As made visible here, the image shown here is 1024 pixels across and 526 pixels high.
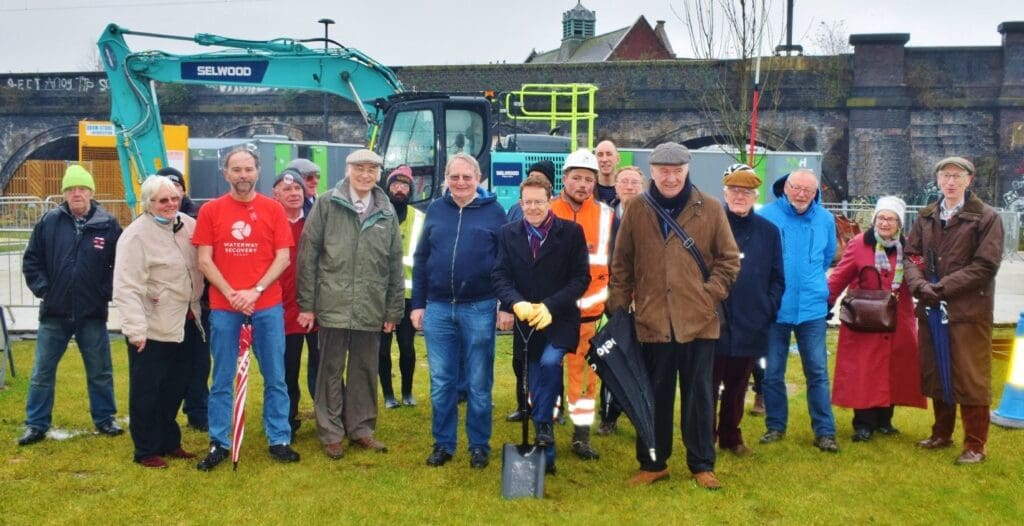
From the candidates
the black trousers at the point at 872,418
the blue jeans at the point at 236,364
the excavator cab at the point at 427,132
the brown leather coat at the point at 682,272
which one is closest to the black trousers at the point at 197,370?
the blue jeans at the point at 236,364

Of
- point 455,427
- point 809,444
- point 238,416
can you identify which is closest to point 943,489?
point 809,444

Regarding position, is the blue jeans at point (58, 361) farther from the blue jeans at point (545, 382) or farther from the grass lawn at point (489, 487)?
the blue jeans at point (545, 382)

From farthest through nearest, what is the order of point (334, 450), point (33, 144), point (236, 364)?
point (33, 144) < point (334, 450) < point (236, 364)

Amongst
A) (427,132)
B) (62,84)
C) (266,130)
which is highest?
(62,84)

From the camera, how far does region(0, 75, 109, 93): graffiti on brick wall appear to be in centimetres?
3195

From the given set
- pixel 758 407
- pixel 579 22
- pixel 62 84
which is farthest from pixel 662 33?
pixel 758 407

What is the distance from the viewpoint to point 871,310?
6.42 meters

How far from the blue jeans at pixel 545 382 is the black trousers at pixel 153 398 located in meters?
2.23

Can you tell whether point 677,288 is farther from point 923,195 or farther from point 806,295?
point 923,195

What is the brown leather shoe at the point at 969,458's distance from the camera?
5879 mm

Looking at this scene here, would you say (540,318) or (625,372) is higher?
(540,318)

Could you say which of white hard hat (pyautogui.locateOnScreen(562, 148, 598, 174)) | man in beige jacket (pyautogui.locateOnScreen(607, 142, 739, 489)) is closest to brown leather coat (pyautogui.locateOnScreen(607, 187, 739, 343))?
man in beige jacket (pyautogui.locateOnScreen(607, 142, 739, 489))

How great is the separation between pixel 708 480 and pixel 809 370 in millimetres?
1377

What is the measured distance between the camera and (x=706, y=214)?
17.7 ft
